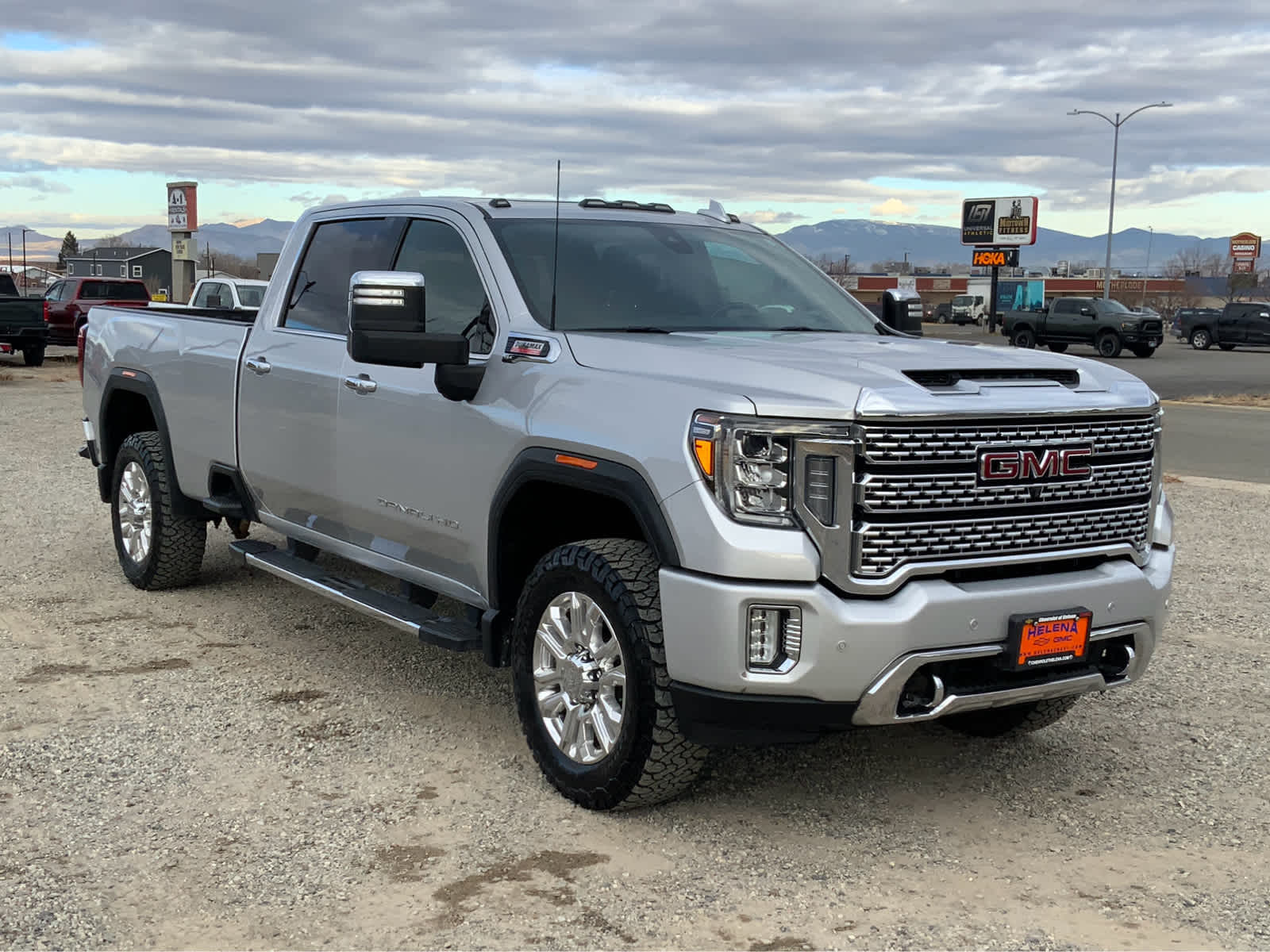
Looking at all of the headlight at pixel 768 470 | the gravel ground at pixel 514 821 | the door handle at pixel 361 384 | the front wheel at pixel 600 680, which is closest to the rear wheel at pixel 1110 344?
the gravel ground at pixel 514 821

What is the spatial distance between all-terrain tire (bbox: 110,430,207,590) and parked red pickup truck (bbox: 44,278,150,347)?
79.2 ft

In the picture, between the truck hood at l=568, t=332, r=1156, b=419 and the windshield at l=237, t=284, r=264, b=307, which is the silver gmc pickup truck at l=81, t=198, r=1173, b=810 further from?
the windshield at l=237, t=284, r=264, b=307

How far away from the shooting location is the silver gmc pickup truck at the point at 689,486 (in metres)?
3.90

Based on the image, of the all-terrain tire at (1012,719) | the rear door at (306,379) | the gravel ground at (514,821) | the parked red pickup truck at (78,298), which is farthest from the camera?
the parked red pickup truck at (78,298)

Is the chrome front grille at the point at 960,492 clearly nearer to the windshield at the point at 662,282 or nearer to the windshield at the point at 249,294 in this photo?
the windshield at the point at 662,282

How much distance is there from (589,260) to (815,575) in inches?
76.6

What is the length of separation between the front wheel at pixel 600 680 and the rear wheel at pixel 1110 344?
37975 mm

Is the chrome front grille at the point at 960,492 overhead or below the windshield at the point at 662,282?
below

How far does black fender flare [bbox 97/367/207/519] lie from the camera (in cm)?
725

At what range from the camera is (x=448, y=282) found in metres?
5.38

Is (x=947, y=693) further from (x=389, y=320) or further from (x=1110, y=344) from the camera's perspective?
(x=1110, y=344)

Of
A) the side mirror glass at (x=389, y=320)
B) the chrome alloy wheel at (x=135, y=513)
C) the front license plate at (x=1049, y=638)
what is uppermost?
the side mirror glass at (x=389, y=320)

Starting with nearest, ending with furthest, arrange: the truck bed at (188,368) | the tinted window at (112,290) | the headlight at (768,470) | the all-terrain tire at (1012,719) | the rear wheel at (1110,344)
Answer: the headlight at (768,470) < the all-terrain tire at (1012,719) < the truck bed at (188,368) < the tinted window at (112,290) < the rear wheel at (1110,344)

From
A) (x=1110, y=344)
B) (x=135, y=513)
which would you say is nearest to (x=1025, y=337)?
(x=1110, y=344)
